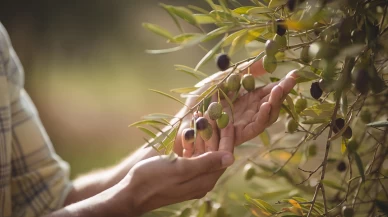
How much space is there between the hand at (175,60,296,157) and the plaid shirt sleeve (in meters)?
0.62

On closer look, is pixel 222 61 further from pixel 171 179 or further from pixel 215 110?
pixel 171 179

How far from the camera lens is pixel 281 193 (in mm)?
972

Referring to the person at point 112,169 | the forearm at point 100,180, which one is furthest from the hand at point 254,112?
the forearm at point 100,180

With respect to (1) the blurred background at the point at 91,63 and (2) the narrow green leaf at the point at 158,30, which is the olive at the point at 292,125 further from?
(1) the blurred background at the point at 91,63

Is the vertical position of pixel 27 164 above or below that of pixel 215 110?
below

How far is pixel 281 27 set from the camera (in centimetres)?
62

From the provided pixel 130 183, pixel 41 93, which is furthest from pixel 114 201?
pixel 41 93

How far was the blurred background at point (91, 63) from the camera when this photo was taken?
13.2 ft

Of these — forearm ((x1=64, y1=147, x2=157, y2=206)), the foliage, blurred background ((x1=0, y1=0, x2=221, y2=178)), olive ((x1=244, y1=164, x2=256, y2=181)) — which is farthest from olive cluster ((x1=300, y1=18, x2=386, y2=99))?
blurred background ((x1=0, y1=0, x2=221, y2=178))

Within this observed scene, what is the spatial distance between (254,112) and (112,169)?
603 mm

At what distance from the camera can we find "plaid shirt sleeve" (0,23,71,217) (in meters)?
1.33

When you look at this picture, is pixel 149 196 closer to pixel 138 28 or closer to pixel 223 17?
pixel 223 17

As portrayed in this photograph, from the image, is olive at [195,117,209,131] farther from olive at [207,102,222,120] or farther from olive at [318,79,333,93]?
olive at [318,79,333,93]

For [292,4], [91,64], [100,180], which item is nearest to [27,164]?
[100,180]
